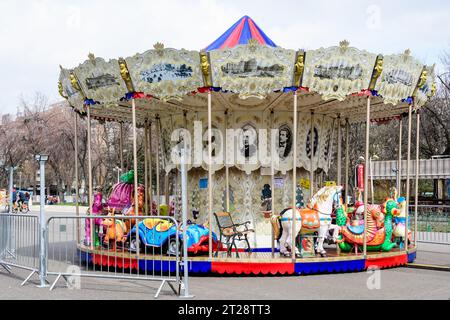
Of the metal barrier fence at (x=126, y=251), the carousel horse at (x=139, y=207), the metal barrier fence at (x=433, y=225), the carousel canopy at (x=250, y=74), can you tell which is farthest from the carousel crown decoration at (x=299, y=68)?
the metal barrier fence at (x=433, y=225)

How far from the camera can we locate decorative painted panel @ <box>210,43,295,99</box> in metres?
10.4

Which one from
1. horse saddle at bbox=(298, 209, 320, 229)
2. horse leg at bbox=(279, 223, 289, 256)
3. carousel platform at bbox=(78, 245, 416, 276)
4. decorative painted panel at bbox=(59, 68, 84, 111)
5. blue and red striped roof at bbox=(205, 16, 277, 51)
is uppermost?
blue and red striped roof at bbox=(205, 16, 277, 51)

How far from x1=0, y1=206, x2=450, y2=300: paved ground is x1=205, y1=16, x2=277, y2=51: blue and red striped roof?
21.1 ft

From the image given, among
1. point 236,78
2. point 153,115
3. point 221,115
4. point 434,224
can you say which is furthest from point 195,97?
point 434,224

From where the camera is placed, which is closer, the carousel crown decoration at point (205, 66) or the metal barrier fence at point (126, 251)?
the metal barrier fence at point (126, 251)

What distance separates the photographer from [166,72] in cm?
1084

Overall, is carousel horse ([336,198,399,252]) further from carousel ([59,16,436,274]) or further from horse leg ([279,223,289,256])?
horse leg ([279,223,289,256])

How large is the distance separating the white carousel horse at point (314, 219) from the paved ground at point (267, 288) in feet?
2.80

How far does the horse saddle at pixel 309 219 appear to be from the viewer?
1114 centimetres

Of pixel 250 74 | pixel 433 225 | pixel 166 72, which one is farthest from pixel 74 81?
pixel 433 225

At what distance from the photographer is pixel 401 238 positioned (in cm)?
1291

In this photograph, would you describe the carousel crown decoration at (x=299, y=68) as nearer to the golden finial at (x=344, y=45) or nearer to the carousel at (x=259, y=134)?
the carousel at (x=259, y=134)

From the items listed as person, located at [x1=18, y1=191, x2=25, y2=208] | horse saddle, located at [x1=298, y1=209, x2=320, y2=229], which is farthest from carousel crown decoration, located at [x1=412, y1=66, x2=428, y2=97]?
person, located at [x1=18, y1=191, x2=25, y2=208]

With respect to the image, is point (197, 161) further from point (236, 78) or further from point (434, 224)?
point (434, 224)
